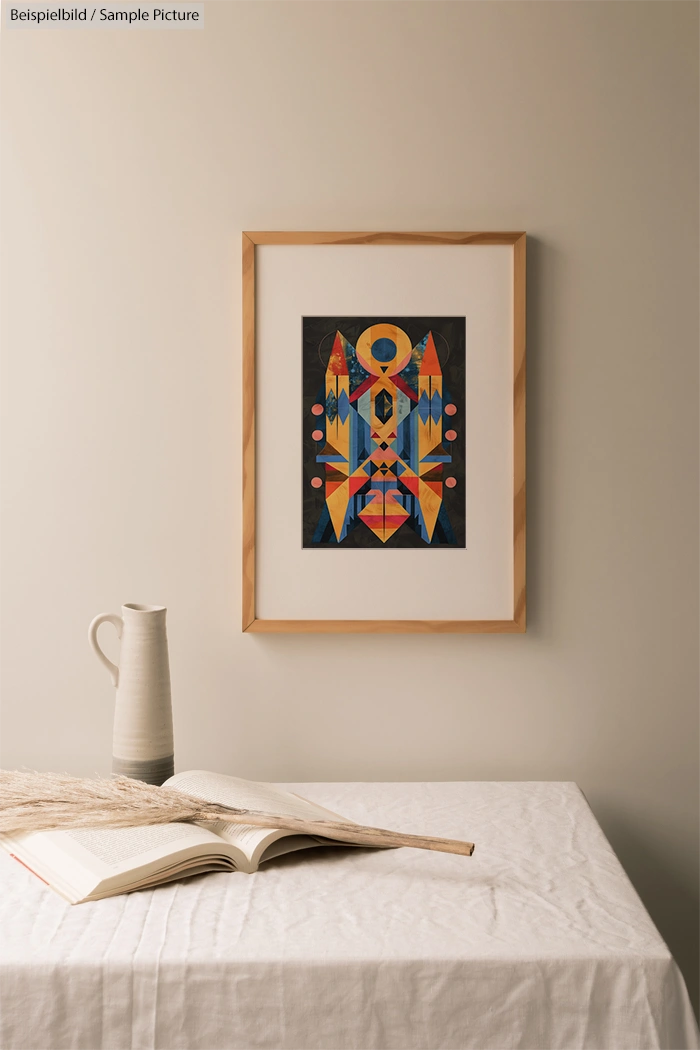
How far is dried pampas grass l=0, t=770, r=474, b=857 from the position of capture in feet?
3.31

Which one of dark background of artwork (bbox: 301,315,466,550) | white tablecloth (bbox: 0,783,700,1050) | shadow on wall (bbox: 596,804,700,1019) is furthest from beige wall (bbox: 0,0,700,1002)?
white tablecloth (bbox: 0,783,700,1050)

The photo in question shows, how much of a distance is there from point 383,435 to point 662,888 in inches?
35.8

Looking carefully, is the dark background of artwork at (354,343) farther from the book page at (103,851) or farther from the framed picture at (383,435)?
the book page at (103,851)

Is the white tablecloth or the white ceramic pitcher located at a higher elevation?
the white ceramic pitcher

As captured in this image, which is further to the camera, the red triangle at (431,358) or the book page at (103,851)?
the red triangle at (431,358)

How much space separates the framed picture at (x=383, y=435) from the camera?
1.37 m

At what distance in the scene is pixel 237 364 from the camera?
1.39m

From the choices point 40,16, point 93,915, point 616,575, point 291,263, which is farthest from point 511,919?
point 40,16

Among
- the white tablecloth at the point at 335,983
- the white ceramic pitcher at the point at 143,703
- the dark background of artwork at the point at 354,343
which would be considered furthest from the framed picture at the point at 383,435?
the white tablecloth at the point at 335,983

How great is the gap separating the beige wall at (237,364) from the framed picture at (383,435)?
1.9 inches

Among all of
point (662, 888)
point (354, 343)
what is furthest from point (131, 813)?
point (662, 888)

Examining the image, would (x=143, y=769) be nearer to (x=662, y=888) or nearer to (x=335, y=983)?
(x=335, y=983)

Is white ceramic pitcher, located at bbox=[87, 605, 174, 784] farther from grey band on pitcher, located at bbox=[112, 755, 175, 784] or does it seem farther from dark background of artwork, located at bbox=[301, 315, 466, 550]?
dark background of artwork, located at bbox=[301, 315, 466, 550]

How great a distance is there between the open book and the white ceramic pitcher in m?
0.16
